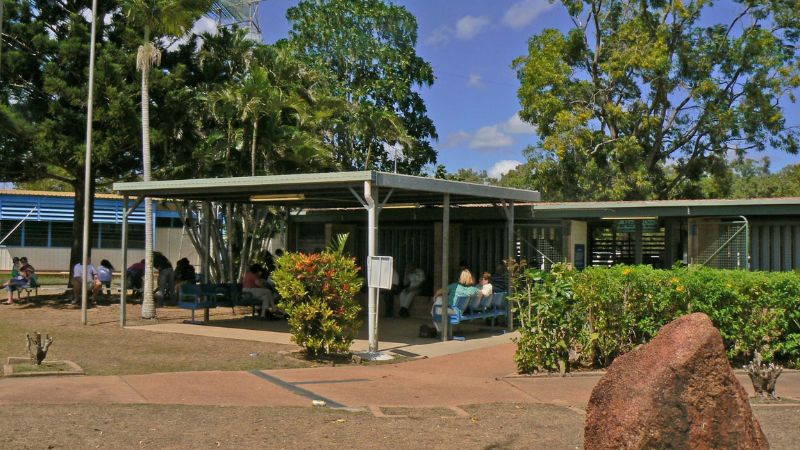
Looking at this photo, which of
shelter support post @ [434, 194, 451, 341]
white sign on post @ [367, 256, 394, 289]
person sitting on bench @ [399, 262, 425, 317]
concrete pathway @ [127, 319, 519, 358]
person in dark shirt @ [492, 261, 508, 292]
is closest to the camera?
white sign on post @ [367, 256, 394, 289]

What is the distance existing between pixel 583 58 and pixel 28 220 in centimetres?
2368

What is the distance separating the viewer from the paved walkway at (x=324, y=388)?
841 cm

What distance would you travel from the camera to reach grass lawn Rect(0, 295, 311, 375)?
35.5ft

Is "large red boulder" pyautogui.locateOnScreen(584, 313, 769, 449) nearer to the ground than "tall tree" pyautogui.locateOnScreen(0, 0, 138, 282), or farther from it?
nearer to the ground

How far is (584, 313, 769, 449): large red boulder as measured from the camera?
473 cm

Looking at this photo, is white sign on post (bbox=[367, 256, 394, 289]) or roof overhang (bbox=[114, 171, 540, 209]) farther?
roof overhang (bbox=[114, 171, 540, 209])

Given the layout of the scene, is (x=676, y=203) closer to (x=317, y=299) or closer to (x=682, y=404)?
(x=317, y=299)

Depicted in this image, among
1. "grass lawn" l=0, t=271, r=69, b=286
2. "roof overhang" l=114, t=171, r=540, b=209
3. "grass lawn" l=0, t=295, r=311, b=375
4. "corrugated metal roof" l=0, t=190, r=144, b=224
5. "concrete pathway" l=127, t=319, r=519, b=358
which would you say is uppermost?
"corrugated metal roof" l=0, t=190, r=144, b=224

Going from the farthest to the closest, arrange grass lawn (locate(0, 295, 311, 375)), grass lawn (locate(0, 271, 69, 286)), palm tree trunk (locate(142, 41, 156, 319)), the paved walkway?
1. grass lawn (locate(0, 271, 69, 286))
2. palm tree trunk (locate(142, 41, 156, 319))
3. grass lawn (locate(0, 295, 311, 375))
4. the paved walkway

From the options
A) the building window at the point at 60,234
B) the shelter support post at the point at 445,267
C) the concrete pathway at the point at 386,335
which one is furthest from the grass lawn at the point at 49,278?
the shelter support post at the point at 445,267

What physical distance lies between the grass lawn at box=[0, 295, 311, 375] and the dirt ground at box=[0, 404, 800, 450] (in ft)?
9.55

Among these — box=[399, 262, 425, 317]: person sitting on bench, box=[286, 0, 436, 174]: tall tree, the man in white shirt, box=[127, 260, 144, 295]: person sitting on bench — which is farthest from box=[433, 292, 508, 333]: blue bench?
box=[286, 0, 436, 174]: tall tree

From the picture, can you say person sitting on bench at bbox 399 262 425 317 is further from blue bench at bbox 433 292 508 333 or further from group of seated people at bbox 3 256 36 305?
group of seated people at bbox 3 256 36 305

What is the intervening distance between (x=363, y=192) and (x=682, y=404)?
9404 mm
